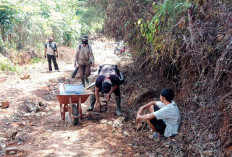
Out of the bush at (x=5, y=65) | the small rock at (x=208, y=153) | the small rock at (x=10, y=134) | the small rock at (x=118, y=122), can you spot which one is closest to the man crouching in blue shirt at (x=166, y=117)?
the small rock at (x=208, y=153)

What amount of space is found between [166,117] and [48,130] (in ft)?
8.22

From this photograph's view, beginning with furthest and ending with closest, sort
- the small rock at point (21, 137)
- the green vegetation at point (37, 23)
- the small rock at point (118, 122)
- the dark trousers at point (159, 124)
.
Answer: the green vegetation at point (37, 23) → the small rock at point (118, 122) → the small rock at point (21, 137) → the dark trousers at point (159, 124)

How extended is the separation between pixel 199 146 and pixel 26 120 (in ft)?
13.5

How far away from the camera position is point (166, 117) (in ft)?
12.9

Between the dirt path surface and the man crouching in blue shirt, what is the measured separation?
2.05 ft

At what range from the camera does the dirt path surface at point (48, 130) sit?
3.83 meters

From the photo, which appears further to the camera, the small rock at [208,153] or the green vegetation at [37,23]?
the green vegetation at [37,23]

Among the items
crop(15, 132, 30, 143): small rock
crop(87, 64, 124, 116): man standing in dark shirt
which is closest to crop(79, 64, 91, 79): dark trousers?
crop(87, 64, 124, 116): man standing in dark shirt

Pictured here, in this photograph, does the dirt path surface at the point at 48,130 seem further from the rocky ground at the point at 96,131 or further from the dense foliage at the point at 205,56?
the dense foliage at the point at 205,56

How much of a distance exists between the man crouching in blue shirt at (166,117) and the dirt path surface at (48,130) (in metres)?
0.62

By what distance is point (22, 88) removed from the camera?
8.02 m

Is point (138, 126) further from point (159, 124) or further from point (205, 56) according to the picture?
point (205, 56)

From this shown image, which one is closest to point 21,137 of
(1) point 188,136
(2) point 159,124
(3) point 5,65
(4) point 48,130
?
(4) point 48,130

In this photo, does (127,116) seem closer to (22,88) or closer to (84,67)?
(84,67)
